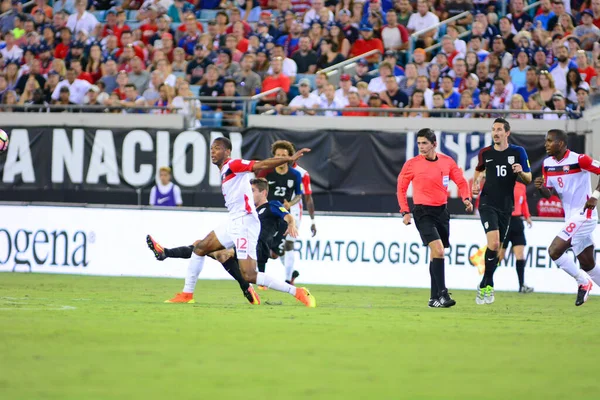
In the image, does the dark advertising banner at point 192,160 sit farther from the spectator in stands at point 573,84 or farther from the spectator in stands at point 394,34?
the spectator in stands at point 394,34

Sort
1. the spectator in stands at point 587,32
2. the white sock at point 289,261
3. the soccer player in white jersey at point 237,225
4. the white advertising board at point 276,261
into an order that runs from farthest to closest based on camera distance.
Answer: the spectator in stands at point 587,32
the white advertising board at point 276,261
the white sock at point 289,261
the soccer player in white jersey at point 237,225

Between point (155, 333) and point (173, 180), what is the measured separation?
544 inches

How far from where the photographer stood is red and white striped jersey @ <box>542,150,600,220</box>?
14523 mm

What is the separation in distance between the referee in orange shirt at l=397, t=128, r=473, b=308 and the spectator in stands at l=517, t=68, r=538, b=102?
827 centimetres

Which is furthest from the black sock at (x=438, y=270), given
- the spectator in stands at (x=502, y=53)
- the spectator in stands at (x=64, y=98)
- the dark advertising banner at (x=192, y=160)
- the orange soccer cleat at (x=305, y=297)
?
the spectator in stands at (x=64, y=98)

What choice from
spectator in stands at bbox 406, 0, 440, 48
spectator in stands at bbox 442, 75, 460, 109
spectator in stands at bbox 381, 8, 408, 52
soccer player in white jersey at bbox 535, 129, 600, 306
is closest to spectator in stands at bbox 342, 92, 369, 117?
spectator in stands at bbox 442, 75, 460, 109

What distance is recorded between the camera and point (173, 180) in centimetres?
2334

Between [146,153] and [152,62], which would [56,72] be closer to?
[152,62]

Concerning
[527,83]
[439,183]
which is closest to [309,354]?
[439,183]

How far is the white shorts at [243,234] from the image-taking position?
42.9ft

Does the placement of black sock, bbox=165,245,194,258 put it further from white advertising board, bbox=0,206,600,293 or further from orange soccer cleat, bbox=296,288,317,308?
white advertising board, bbox=0,206,600,293

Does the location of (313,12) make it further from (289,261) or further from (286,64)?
(289,261)

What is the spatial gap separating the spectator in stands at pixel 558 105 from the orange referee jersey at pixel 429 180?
794 centimetres

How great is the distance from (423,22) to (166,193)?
724 cm
